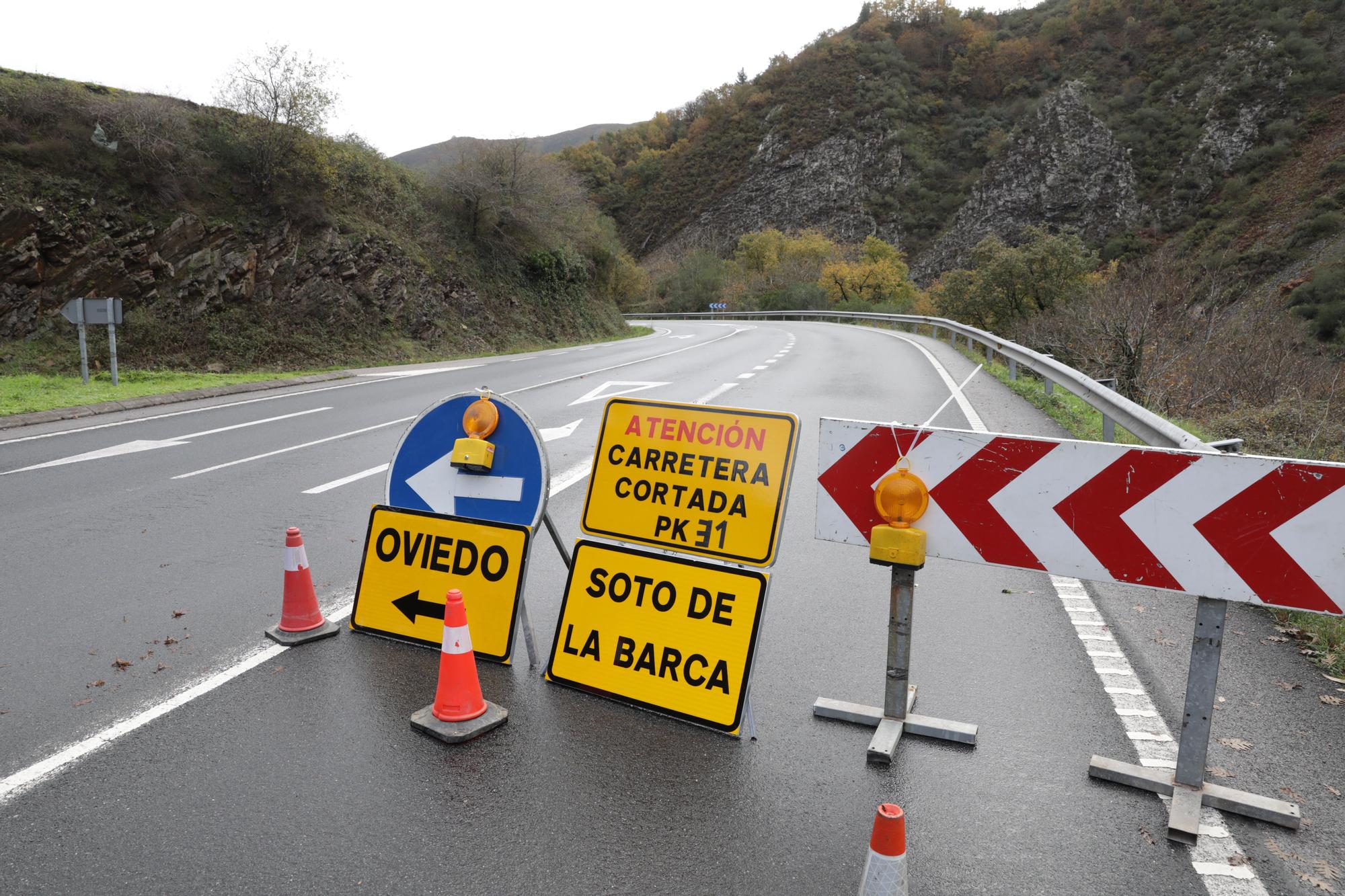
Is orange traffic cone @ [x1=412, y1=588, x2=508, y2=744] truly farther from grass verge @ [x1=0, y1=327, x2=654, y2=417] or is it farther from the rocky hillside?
the rocky hillside

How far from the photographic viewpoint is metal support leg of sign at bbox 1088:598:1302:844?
3.09m

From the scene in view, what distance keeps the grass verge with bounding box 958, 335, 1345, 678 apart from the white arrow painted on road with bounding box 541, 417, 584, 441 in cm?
585

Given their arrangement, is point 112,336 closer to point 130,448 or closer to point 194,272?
point 130,448

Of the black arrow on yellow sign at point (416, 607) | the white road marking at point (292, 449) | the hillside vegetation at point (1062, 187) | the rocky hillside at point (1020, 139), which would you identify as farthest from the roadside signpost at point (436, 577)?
the rocky hillside at point (1020, 139)

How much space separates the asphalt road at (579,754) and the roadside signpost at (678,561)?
177mm

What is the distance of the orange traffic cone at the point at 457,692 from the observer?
3.71 m

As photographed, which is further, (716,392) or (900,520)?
(716,392)

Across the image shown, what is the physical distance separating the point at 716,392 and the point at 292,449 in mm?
7012

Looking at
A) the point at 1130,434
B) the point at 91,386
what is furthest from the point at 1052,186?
the point at 91,386

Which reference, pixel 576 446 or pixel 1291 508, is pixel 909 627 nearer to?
pixel 1291 508

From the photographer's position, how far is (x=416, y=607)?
468 cm

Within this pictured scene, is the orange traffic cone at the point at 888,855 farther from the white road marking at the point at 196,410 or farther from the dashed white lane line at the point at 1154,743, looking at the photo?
the white road marking at the point at 196,410

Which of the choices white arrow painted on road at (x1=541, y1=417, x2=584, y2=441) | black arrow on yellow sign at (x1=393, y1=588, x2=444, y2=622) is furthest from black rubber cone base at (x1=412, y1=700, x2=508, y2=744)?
white arrow painted on road at (x1=541, y1=417, x2=584, y2=441)

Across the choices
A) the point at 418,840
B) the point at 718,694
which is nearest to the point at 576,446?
the point at 718,694
